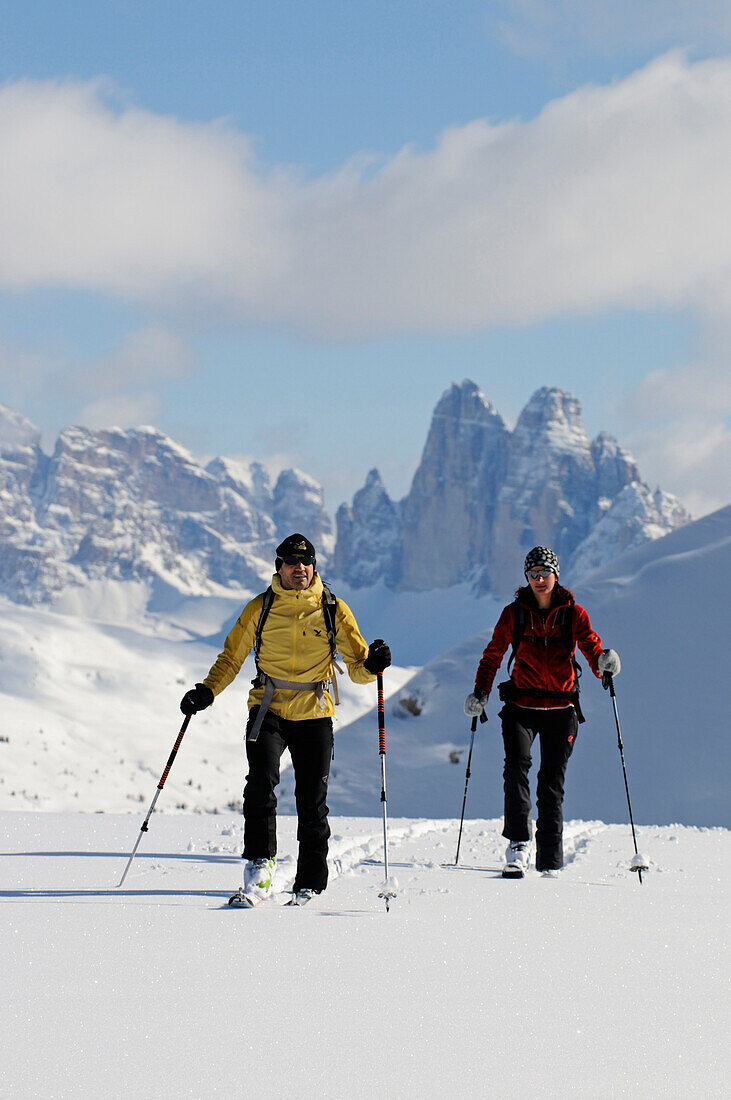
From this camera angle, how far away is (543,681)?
6.69m

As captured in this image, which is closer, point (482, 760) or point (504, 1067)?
point (504, 1067)

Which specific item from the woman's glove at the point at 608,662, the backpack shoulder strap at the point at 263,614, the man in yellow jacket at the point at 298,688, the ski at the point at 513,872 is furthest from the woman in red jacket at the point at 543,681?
the backpack shoulder strap at the point at 263,614

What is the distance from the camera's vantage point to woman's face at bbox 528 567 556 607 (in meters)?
6.70

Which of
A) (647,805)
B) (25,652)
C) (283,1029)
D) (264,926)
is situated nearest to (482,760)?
(647,805)

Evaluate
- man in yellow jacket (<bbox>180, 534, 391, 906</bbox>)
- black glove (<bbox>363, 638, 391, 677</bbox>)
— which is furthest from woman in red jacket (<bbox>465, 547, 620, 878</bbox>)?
man in yellow jacket (<bbox>180, 534, 391, 906</bbox>)

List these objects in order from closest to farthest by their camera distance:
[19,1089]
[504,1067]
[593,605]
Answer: [19,1089] < [504,1067] < [593,605]

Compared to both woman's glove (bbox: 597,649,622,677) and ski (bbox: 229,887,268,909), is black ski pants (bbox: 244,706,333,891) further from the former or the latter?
woman's glove (bbox: 597,649,622,677)

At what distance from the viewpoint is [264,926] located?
14.6 feet

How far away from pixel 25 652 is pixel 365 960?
68700 millimetres

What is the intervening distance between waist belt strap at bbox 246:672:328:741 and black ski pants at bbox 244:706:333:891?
1.5 inches

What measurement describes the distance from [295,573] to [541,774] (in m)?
2.49

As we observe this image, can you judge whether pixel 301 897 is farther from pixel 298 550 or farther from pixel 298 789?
pixel 298 550

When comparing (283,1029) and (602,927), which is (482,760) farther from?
(283,1029)

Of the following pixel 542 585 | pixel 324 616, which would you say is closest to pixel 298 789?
pixel 324 616
